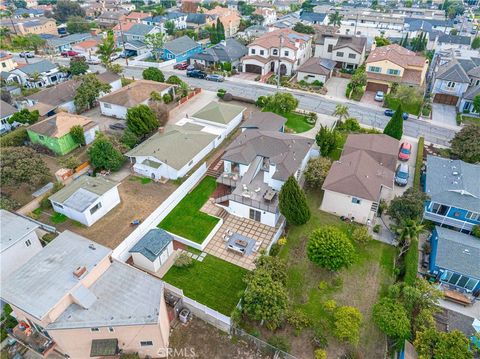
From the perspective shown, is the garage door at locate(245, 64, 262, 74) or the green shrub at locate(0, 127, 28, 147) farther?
the garage door at locate(245, 64, 262, 74)

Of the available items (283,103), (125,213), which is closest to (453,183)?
(283,103)

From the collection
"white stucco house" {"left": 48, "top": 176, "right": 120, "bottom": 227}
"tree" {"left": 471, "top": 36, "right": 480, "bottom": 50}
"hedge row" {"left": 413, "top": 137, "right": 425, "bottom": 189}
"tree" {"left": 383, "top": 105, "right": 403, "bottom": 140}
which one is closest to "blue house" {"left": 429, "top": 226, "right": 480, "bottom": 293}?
"hedge row" {"left": 413, "top": 137, "right": 425, "bottom": 189}

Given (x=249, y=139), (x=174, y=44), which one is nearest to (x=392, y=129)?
(x=249, y=139)

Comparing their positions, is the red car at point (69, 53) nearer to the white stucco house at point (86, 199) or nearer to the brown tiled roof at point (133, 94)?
the brown tiled roof at point (133, 94)

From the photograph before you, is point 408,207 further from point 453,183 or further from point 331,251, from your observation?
point 331,251

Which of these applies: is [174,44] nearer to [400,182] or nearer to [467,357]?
[400,182]

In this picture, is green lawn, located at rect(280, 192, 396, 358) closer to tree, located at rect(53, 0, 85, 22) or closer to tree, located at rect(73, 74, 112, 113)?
tree, located at rect(73, 74, 112, 113)

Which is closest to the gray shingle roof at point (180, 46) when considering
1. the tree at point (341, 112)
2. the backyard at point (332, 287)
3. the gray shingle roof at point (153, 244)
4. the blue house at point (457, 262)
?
the tree at point (341, 112)
